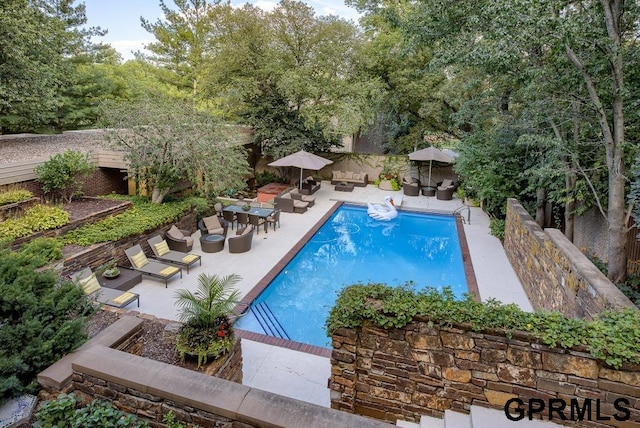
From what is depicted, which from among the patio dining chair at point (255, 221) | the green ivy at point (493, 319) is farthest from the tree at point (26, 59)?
the green ivy at point (493, 319)

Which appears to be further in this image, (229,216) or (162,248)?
(229,216)

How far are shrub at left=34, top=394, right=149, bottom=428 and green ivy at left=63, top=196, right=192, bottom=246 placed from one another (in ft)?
21.0

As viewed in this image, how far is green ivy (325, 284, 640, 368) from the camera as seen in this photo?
11.6 ft

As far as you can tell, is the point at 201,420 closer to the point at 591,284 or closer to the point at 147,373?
the point at 147,373

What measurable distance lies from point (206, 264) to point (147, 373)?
265 inches

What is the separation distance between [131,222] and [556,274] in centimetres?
1017

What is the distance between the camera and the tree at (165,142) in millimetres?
11133

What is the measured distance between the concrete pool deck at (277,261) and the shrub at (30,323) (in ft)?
8.52

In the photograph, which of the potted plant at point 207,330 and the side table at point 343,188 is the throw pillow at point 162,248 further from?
the side table at point 343,188

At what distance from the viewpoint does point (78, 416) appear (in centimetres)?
336

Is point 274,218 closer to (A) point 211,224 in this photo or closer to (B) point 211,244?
(A) point 211,224

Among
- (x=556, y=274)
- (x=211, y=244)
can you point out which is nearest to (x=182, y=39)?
(x=211, y=244)

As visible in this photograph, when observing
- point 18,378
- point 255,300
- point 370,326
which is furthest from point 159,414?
point 255,300

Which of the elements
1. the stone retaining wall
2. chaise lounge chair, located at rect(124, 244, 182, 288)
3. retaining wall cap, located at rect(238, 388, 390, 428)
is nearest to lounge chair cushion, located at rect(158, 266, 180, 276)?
chaise lounge chair, located at rect(124, 244, 182, 288)
